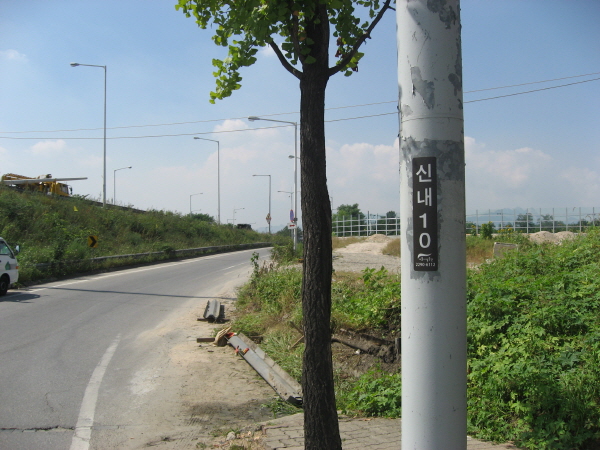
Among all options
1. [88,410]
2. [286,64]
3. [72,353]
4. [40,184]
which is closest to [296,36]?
[286,64]

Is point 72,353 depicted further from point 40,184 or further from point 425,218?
point 40,184

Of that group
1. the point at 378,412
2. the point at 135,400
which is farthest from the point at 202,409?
the point at 378,412

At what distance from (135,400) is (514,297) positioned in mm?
5007

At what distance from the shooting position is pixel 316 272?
3.78 m

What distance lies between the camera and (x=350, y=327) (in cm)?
812

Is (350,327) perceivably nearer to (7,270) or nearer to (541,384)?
(541,384)

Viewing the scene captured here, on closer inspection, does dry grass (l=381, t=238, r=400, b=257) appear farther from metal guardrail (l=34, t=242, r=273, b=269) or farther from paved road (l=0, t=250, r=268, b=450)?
paved road (l=0, t=250, r=268, b=450)

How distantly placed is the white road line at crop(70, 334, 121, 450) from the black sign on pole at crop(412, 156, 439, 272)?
159 inches

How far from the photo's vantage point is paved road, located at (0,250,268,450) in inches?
222

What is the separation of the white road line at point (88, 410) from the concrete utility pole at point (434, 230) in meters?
3.73

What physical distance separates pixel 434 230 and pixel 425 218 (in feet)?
0.27

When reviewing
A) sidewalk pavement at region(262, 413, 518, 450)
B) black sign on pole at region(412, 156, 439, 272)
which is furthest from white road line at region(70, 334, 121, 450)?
black sign on pole at region(412, 156, 439, 272)

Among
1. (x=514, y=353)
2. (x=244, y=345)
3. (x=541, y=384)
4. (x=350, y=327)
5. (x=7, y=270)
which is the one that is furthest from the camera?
(x=7, y=270)

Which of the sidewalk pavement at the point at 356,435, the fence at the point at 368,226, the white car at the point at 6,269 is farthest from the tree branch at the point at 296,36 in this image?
the fence at the point at 368,226
